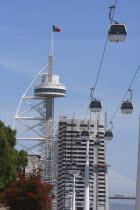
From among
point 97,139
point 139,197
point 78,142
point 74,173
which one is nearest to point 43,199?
point 97,139

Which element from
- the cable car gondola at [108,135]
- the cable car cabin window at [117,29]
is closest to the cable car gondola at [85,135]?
the cable car gondola at [108,135]

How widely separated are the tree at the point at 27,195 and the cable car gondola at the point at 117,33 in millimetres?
20138

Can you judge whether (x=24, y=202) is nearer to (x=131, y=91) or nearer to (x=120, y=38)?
(x=131, y=91)

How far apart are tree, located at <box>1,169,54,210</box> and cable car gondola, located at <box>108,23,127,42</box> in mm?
20138

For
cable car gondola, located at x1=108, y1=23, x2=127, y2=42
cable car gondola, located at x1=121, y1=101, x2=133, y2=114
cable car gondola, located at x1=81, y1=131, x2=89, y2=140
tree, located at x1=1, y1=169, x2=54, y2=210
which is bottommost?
tree, located at x1=1, y1=169, x2=54, y2=210

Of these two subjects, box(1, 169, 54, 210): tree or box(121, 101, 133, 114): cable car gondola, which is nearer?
box(121, 101, 133, 114): cable car gondola

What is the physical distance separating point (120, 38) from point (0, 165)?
32.6 metres

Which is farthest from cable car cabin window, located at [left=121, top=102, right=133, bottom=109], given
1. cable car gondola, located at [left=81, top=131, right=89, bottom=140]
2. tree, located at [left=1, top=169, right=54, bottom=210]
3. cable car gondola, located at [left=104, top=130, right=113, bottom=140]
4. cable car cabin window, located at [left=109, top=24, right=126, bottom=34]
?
tree, located at [left=1, top=169, right=54, bottom=210]

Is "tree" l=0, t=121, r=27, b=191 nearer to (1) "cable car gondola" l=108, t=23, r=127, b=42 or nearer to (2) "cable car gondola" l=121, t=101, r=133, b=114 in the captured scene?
(2) "cable car gondola" l=121, t=101, r=133, b=114

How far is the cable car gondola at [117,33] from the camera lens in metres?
22.3

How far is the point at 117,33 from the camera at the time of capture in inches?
877

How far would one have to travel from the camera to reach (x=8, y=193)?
4153cm

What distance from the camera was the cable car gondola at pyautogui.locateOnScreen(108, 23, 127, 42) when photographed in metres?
22.3

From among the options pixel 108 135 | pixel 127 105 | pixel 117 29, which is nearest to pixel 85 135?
pixel 108 135
